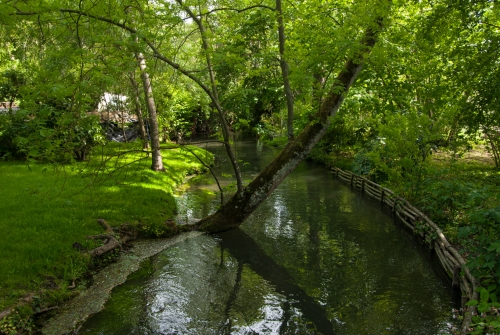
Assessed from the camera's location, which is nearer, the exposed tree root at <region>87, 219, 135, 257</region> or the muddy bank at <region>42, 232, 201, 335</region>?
the muddy bank at <region>42, 232, 201, 335</region>

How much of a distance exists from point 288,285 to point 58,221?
5213 millimetres

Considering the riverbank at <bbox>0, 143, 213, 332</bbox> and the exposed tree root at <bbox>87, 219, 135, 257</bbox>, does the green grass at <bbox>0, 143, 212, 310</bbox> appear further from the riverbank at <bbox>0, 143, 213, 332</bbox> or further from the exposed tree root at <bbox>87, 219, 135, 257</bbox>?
the exposed tree root at <bbox>87, 219, 135, 257</bbox>

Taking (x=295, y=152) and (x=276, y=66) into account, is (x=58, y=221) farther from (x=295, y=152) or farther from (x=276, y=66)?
(x=276, y=66)

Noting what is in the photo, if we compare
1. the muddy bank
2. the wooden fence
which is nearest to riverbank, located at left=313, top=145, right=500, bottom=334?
the wooden fence

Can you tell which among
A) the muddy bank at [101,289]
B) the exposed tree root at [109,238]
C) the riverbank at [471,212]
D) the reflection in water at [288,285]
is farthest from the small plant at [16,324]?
the riverbank at [471,212]

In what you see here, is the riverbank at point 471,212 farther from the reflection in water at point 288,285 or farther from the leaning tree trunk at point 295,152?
the leaning tree trunk at point 295,152

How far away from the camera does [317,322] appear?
5.76m

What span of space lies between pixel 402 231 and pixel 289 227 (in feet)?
10.2

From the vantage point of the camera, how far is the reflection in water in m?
5.66

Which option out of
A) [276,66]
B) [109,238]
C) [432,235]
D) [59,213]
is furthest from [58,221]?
[432,235]

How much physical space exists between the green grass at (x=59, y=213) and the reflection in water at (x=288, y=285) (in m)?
1.12

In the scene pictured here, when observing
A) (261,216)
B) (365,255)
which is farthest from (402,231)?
(261,216)

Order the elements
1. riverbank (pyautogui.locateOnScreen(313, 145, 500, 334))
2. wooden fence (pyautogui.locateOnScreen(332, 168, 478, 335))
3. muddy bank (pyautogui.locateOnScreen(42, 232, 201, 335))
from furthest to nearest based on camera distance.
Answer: wooden fence (pyautogui.locateOnScreen(332, 168, 478, 335)) < muddy bank (pyautogui.locateOnScreen(42, 232, 201, 335)) < riverbank (pyautogui.locateOnScreen(313, 145, 500, 334))

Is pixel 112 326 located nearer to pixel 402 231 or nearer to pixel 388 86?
pixel 402 231
